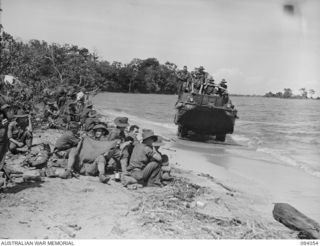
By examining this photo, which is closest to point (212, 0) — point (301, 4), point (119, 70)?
point (301, 4)

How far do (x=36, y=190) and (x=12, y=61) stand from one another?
579 cm

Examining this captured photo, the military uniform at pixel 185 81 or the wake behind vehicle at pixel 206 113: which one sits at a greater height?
the military uniform at pixel 185 81

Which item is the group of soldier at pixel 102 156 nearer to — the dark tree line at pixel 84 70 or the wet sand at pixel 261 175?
the wet sand at pixel 261 175

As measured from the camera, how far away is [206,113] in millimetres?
14336

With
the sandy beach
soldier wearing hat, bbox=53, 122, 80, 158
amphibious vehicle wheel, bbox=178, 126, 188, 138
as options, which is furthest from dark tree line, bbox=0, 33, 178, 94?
the sandy beach

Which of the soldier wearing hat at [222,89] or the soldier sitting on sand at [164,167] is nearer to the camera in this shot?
the soldier sitting on sand at [164,167]

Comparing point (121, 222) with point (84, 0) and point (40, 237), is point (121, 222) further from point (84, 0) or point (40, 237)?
point (84, 0)

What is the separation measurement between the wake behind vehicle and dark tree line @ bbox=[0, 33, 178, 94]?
1.56m

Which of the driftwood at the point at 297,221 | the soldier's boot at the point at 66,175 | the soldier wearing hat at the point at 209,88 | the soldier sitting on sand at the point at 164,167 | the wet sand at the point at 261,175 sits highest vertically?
the soldier wearing hat at the point at 209,88

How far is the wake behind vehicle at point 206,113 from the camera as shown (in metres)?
14.3

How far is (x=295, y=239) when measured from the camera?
15.3 ft

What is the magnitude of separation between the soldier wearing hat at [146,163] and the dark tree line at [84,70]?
21.2ft

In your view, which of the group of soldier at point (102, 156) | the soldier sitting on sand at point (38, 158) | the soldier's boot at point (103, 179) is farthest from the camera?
the soldier sitting on sand at point (38, 158)

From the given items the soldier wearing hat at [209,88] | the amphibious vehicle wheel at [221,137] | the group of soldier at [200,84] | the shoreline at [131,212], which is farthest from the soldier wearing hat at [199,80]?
the shoreline at [131,212]
